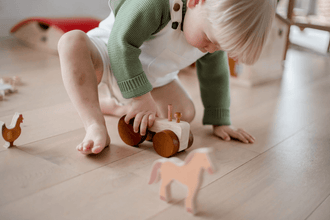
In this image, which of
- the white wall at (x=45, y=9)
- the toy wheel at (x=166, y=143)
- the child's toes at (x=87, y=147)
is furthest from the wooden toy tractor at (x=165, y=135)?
the white wall at (x=45, y=9)

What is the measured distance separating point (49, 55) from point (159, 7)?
46.5 inches

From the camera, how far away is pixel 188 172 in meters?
0.52

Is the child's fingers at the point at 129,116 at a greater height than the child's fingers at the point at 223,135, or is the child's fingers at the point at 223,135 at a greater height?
the child's fingers at the point at 129,116

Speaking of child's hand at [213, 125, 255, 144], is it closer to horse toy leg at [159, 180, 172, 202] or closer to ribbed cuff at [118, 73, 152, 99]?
ribbed cuff at [118, 73, 152, 99]

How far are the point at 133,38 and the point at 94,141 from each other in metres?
0.27

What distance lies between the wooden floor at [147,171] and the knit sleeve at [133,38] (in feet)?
0.52

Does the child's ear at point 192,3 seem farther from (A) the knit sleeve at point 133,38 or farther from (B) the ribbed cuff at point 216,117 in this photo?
(B) the ribbed cuff at point 216,117

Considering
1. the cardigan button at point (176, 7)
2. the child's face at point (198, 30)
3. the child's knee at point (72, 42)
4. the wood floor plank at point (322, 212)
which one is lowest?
the wood floor plank at point (322, 212)

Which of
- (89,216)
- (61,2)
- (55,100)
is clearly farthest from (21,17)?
(89,216)

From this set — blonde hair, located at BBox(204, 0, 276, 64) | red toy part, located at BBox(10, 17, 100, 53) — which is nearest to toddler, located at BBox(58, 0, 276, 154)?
blonde hair, located at BBox(204, 0, 276, 64)

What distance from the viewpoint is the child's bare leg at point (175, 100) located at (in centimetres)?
100

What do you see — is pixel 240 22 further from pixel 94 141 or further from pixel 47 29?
pixel 47 29

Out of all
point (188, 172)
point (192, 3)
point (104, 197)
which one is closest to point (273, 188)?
point (188, 172)

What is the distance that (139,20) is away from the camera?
0.77 meters
